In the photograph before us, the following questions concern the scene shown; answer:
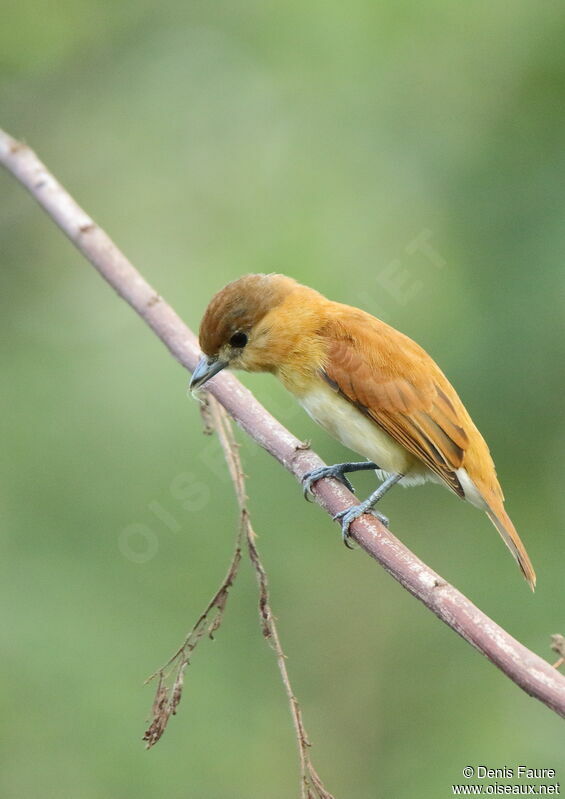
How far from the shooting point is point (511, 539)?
9.61 ft

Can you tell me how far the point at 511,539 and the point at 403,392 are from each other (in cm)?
55

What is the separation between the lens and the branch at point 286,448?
1.82m

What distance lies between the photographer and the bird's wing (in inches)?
120

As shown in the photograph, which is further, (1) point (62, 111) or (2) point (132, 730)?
(1) point (62, 111)

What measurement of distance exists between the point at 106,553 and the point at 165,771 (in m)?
0.84

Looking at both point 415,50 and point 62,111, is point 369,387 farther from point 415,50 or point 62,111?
point 62,111

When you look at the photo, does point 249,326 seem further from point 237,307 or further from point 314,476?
point 314,476

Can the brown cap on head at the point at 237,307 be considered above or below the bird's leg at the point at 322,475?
above

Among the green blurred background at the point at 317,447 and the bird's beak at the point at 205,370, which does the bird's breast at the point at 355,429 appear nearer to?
Result: the bird's beak at the point at 205,370

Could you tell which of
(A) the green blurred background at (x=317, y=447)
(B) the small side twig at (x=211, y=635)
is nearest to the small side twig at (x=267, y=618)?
(B) the small side twig at (x=211, y=635)

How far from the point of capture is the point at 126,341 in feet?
13.9

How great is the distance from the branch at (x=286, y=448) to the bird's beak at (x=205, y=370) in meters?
0.03

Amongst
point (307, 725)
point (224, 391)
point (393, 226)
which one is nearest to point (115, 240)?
point (393, 226)

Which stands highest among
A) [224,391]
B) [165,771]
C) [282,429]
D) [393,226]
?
[393,226]
